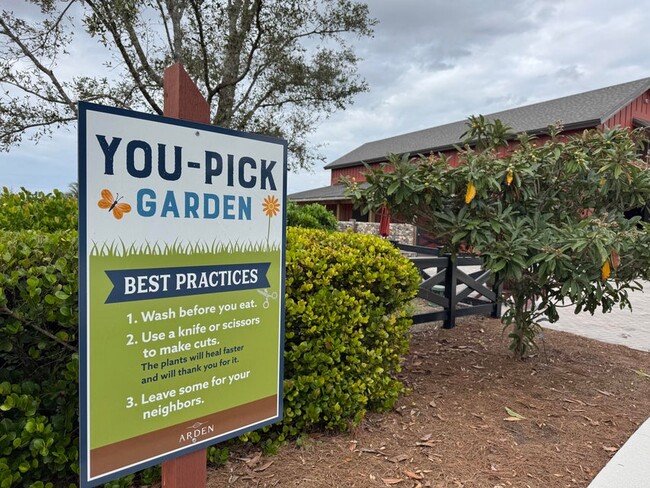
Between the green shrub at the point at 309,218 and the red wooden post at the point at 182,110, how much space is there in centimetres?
810

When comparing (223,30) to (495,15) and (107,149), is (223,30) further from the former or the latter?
(107,149)

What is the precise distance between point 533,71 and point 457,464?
58.8 ft

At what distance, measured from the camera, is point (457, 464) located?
270 cm

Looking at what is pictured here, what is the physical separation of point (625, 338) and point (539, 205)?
11.7 feet

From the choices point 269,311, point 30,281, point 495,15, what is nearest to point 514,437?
point 269,311

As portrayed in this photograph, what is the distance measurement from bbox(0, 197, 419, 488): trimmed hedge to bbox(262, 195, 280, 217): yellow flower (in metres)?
0.80

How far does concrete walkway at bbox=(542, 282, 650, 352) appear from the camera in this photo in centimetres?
614

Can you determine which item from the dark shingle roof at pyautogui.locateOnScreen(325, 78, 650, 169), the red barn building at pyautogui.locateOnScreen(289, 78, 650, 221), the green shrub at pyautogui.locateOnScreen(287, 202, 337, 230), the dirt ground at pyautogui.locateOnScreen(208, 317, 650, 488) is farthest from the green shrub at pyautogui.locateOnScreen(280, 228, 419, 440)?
the red barn building at pyautogui.locateOnScreen(289, 78, 650, 221)

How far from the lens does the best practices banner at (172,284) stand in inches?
57.6

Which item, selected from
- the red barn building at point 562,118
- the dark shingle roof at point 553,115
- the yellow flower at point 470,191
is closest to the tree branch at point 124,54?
the red barn building at point 562,118

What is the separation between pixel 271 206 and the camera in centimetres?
196

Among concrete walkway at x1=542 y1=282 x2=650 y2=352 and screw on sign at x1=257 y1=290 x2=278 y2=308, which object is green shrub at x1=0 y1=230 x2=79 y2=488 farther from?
concrete walkway at x1=542 y1=282 x2=650 y2=352

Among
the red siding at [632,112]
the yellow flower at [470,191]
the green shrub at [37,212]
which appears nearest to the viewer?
the yellow flower at [470,191]

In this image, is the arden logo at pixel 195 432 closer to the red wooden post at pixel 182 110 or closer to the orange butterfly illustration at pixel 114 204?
the red wooden post at pixel 182 110
